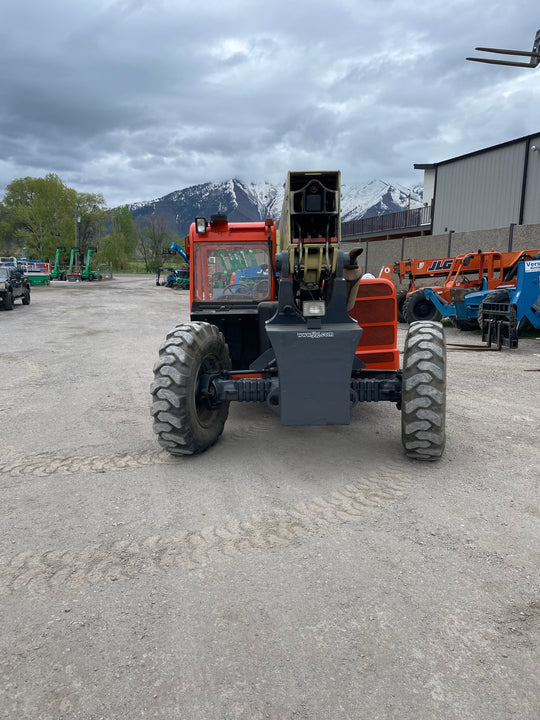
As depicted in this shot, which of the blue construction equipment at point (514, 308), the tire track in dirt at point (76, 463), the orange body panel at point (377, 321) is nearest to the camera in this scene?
the tire track in dirt at point (76, 463)

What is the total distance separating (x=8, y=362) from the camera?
9555 mm

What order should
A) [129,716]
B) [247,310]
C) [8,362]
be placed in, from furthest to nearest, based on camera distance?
[8,362], [247,310], [129,716]

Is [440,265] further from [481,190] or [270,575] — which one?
[270,575]

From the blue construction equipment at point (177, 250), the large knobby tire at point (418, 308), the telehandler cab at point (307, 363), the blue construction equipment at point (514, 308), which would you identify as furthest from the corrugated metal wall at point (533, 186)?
the telehandler cab at point (307, 363)

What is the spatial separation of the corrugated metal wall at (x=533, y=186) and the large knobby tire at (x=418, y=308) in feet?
39.3

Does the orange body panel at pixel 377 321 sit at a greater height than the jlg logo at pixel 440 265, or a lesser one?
lesser

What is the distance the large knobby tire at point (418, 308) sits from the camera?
1507 cm

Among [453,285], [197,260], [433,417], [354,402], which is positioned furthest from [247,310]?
[453,285]

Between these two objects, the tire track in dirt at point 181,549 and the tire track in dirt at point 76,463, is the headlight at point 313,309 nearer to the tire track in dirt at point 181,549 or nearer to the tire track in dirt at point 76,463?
the tire track in dirt at point 181,549

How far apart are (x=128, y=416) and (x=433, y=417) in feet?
11.7

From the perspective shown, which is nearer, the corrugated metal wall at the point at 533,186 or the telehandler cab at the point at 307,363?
the telehandler cab at the point at 307,363

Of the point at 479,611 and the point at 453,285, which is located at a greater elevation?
the point at 453,285

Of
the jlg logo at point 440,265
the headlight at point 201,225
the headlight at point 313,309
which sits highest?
the headlight at point 201,225

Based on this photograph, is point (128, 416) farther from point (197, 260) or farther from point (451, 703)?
point (451, 703)
